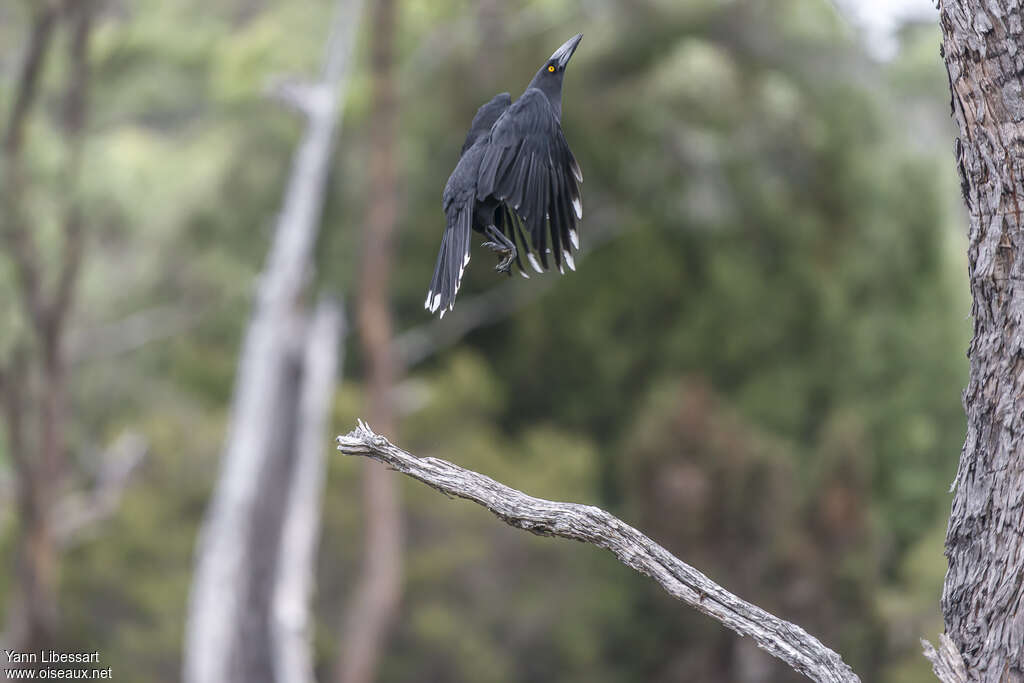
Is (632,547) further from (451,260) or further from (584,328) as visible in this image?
(584,328)

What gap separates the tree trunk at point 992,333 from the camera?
2.21 metres

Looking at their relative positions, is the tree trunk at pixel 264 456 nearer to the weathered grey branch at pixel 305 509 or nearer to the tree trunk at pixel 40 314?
the weathered grey branch at pixel 305 509

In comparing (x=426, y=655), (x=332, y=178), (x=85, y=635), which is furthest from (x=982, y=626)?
(x=332, y=178)

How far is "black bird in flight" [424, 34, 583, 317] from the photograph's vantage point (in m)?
1.84

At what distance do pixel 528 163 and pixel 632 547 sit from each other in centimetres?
86

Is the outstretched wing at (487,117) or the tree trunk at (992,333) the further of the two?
the tree trunk at (992,333)

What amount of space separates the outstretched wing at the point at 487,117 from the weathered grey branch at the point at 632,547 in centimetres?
62

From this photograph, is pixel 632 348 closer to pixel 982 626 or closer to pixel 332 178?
pixel 332 178

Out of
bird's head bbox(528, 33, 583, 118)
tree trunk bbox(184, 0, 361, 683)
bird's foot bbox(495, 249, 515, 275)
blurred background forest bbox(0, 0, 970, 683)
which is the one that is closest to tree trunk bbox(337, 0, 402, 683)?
tree trunk bbox(184, 0, 361, 683)

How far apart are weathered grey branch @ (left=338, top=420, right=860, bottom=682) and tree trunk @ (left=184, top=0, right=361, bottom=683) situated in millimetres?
6782

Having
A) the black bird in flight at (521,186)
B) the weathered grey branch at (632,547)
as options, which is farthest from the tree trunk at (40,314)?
the black bird in flight at (521,186)

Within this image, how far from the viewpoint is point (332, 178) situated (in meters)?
13.2

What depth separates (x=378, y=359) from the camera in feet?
29.9

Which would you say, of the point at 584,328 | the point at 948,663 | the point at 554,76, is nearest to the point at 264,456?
Result: the point at 584,328
